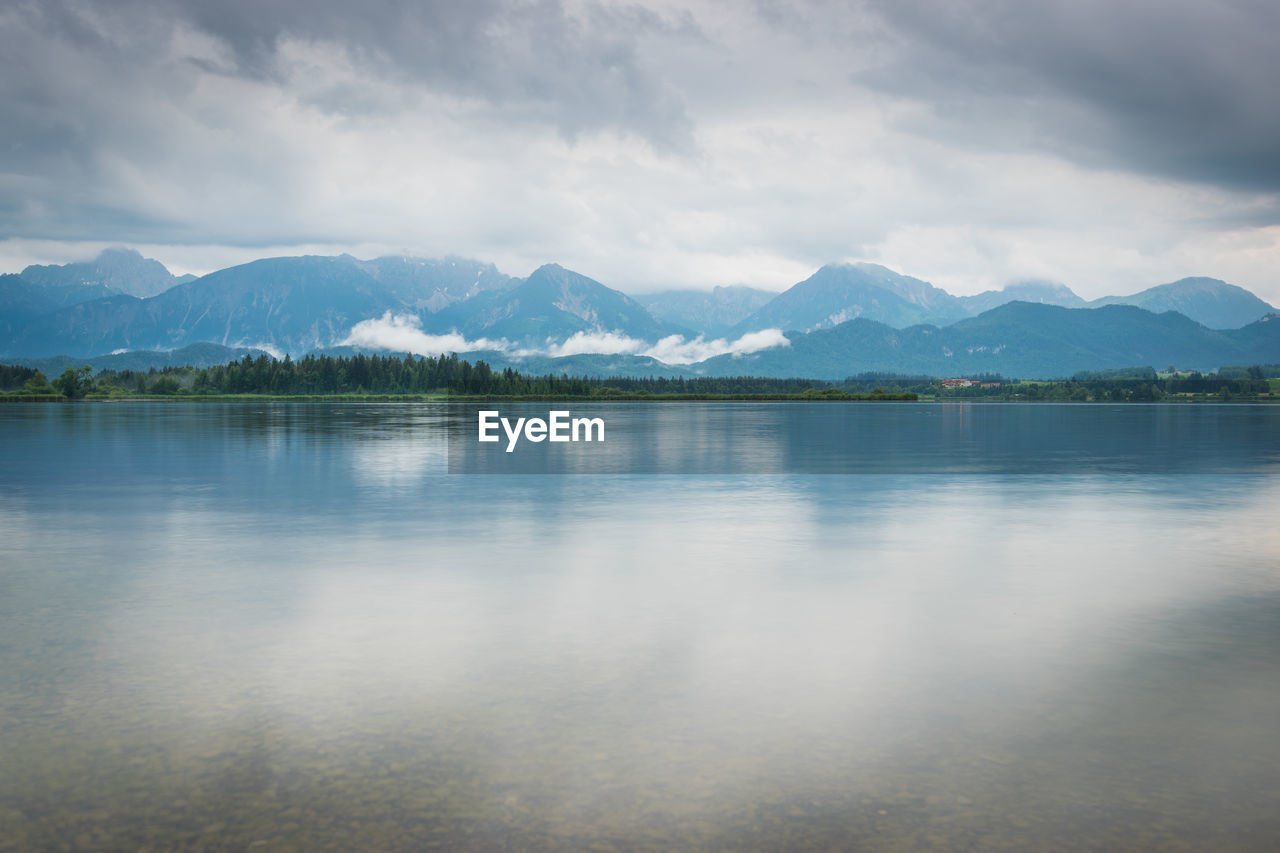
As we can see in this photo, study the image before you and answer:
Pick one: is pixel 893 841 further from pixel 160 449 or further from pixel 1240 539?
pixel 160 449

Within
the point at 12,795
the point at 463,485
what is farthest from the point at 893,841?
the point at 463,485

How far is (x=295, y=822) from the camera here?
10.2 metres

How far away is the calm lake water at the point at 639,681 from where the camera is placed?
1045 cm

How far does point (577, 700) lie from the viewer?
→ 47.2 feet

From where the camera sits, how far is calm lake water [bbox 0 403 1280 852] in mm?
10453

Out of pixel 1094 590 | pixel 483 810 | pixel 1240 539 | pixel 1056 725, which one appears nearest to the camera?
pixel 483 810

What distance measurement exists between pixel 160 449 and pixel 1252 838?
84898 millimetres

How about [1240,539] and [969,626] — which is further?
[1240,539]

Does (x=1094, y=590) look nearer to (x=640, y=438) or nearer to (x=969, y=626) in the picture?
(x=969, y=626)

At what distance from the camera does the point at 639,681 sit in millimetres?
15406

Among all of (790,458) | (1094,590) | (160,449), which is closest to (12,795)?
(1094,590)

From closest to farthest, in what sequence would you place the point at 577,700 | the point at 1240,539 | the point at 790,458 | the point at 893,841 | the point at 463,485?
the point at 893,841, the point at 577,700, the point at 1240,539, the point at 463,485, the point at 790,458

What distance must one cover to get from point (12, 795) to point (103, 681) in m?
4.67

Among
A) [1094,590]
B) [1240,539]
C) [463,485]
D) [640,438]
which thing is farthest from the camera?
[640,438]
